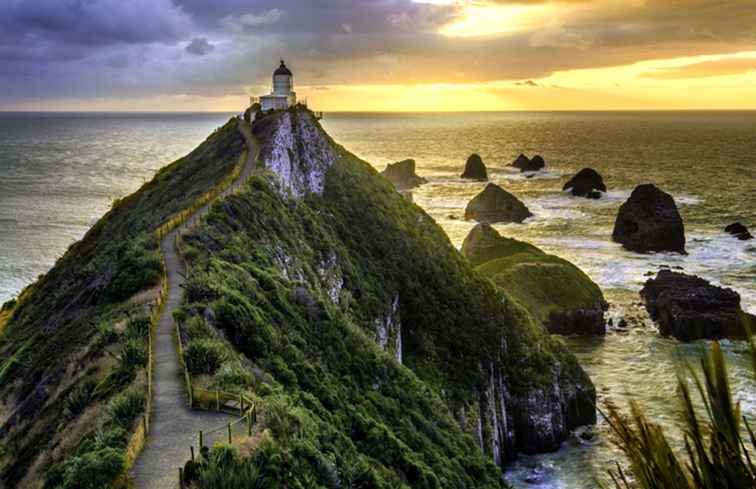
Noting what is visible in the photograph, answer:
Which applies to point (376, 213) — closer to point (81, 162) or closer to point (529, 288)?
point (529, 288)

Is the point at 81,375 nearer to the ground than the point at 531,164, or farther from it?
nearer to the ground

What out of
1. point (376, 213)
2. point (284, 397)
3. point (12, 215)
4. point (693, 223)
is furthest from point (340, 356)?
point (693, 223)

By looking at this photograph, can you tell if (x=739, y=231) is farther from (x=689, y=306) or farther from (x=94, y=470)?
(x=94, y=470)

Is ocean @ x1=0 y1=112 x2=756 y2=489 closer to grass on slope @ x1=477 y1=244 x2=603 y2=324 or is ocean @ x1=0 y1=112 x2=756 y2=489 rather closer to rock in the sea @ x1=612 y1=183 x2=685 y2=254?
rock in the sea @ x1=612 y1=183 x2=685 y2=254

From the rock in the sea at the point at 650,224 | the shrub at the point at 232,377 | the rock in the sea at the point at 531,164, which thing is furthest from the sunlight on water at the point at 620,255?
the shrub at the point at 232,377

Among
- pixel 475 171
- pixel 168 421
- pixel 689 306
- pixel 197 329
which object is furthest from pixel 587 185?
pixel 168 421

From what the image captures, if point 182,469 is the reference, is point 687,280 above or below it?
below
